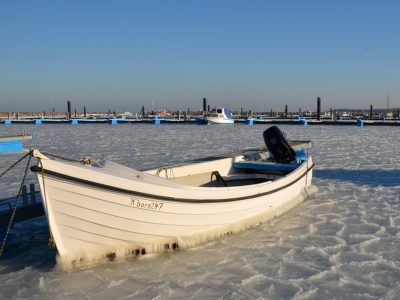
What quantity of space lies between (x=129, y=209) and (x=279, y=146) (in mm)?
6480

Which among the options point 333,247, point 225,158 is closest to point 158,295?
point 333,247

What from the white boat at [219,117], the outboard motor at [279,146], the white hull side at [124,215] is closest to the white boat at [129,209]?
the white hull side at [124,215]

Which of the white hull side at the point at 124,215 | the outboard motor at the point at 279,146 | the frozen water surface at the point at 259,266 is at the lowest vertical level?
the frozen water surface at the point at 259,266

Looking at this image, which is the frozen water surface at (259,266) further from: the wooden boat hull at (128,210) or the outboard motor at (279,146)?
the outboard motor at (279,146)

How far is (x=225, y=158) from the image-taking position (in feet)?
33.6

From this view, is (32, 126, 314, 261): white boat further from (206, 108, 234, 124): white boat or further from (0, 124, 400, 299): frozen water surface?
(206, 108, 234, 124): white boat

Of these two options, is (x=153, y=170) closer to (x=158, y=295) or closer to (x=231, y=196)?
(x=231, y=196)

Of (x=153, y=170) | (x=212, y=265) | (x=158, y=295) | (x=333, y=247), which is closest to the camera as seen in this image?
(x=158, y=295)

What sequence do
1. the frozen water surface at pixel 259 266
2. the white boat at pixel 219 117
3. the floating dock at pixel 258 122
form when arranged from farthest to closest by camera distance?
1. the white boat at pixel 219 117
2. the floating dock at pixel 258 122
3. the frozen water surface at pixel 259 266

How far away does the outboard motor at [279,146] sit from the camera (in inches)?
436

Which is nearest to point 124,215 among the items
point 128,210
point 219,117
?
point 128,210

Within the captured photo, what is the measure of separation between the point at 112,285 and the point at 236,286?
62.3 inches

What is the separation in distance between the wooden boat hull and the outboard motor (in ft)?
13.5

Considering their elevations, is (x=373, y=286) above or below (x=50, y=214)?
below
